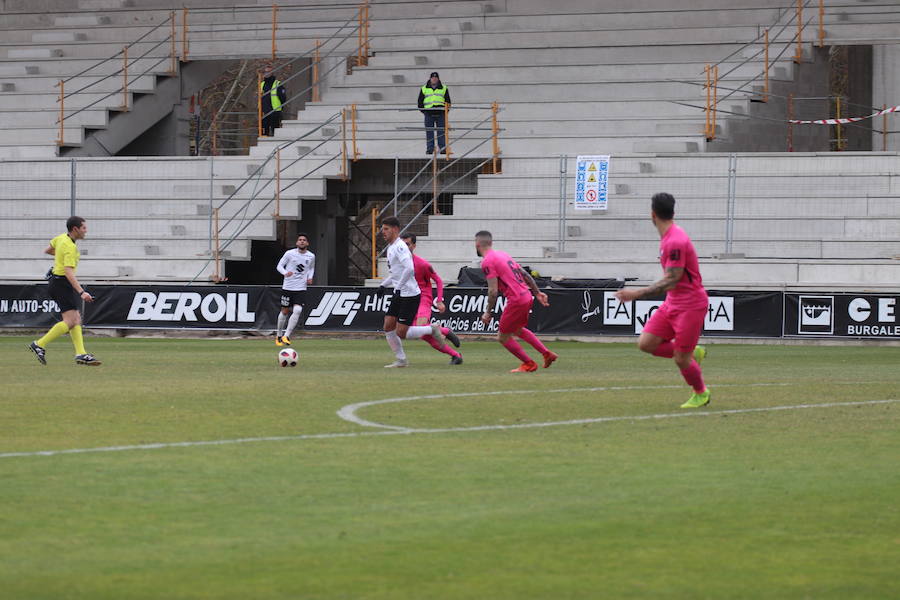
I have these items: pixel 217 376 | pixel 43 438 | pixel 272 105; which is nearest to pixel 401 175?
pixel 272 105

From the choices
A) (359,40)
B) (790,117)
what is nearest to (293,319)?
(359,40)

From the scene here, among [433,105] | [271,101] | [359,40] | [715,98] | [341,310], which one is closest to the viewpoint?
[341,310]

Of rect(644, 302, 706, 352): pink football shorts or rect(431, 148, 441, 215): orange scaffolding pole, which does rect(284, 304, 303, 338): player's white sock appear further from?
rect(644, 302, 706, 352): pink football shorts

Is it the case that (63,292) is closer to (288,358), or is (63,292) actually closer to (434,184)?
(288,358)

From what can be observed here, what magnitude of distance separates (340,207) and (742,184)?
34.7 feet

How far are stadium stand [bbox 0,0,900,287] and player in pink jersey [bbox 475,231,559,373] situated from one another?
424 inches

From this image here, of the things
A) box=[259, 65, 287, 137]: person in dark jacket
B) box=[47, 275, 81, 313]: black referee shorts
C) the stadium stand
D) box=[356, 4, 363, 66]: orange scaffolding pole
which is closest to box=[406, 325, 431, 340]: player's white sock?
box=[47, 275, 81, 313]: black referee shorts

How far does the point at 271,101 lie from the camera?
36.9 m

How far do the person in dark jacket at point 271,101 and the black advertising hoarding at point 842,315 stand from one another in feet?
51.7

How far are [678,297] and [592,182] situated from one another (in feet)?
59.6

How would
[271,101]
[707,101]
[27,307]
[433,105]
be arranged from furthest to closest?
[271,101]
[433,105]
[707,101]
[27,307]

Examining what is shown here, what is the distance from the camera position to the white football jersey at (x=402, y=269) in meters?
18.7

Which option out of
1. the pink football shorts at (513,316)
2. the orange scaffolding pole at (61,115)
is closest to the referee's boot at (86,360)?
the pink football shorts at (513,316)

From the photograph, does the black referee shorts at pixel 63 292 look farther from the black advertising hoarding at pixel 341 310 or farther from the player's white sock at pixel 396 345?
the black advertising hoarding at pixel 341 310
